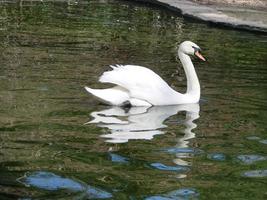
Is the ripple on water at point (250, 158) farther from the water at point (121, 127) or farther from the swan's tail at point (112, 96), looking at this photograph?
the swan's tail at point (112, 96)

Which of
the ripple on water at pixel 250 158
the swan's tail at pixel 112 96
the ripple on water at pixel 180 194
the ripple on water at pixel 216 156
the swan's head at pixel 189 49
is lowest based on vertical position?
the ripple on water at pixel 216 156

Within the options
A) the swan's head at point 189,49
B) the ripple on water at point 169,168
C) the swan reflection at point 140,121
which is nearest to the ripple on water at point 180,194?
the ripple on water at point 169,168

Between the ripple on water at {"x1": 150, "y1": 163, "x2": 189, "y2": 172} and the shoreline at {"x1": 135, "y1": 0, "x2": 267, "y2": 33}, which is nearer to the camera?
the ripple on water at {"x1": 150, "y1": 163, "x2": 189, "y2": 172}

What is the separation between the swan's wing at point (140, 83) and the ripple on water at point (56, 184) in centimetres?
278

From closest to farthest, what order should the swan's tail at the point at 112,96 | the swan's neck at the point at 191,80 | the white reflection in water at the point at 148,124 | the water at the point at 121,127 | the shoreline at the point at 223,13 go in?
1. the water at the point at 121,127
2. the white reflection in water at the point at 148,124
3. the swan's tail at the point at 112,96
4. the swan's neck at the point at 191,80
5. the shoreline at the point at 223,13

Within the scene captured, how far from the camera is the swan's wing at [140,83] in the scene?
8.35 m

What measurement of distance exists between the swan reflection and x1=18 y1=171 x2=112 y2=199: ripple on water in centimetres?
130

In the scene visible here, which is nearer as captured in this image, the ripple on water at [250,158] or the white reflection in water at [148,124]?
the ripple on water at [250,158]

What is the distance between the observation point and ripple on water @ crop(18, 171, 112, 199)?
530cm

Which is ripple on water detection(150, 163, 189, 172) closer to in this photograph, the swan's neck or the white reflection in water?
the white reflection in water

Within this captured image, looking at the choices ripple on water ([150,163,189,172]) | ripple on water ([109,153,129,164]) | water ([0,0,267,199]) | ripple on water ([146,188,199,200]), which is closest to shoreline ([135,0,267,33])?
water ([0,0,267,199])

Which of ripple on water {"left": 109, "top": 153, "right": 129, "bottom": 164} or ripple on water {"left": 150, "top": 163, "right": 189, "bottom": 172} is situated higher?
ripple on water {"left": 150, "top": 163, "right": 189, "bottom": 172}

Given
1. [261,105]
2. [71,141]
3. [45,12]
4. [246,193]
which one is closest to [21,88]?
[71,141]

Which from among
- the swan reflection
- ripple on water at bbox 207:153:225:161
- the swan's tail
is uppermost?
the swan's tail
